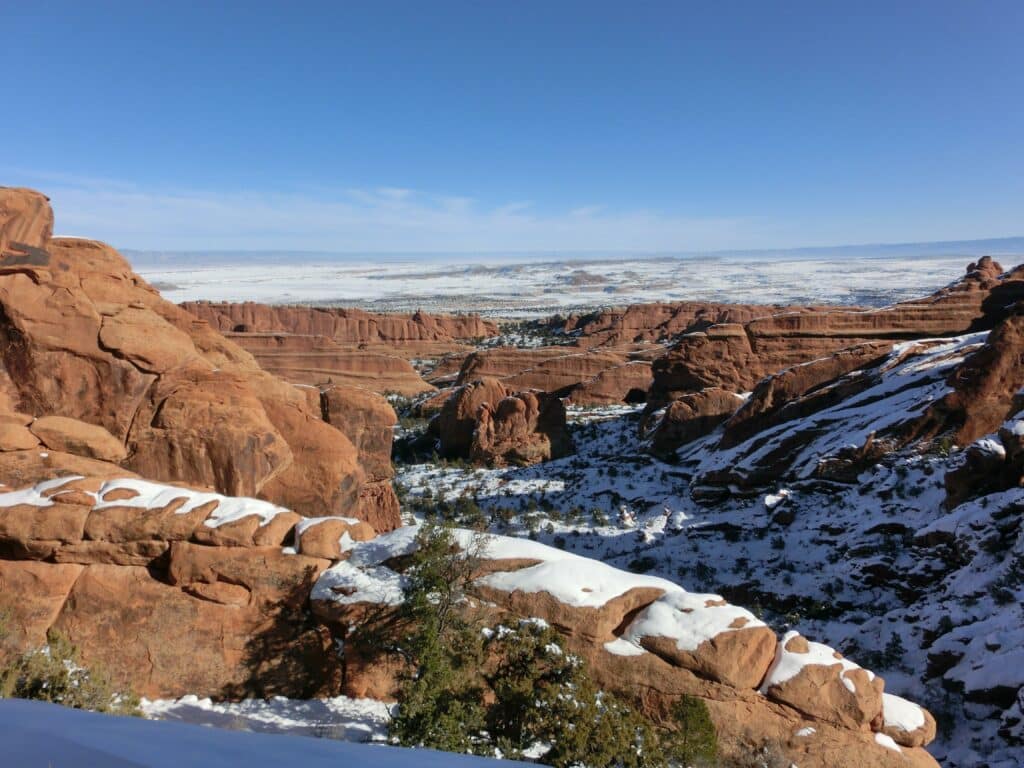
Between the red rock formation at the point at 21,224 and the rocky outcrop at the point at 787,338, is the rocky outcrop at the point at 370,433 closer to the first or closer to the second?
the red rock formation at the point at 21,224

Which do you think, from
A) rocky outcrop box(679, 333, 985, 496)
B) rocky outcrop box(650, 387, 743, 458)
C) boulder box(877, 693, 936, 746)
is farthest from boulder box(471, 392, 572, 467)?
boulder box(877, 693, 936, 746)

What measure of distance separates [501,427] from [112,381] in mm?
24006

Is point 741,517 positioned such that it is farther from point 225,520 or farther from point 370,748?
point 370,748

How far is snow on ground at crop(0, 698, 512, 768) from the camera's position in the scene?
4.51 meters

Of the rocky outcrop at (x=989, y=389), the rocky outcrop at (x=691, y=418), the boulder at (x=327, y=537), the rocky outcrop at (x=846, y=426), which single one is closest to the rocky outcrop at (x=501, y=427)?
the rocky outcrop at (x=691, y=418)

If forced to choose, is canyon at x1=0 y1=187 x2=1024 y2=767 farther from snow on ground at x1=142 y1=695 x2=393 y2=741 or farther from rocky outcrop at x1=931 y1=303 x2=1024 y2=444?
snow on ground at x1=142 y1=695 x2=393 y2=741

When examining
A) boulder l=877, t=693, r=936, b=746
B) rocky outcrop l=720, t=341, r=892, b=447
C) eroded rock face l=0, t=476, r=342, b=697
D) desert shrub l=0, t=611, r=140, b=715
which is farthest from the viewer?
rocky outcrop l=720, t=341, r=892, b=447

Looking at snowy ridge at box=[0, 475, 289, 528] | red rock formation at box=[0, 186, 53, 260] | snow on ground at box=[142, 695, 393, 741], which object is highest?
red rock formation at box=[0, 186, 53, 260]

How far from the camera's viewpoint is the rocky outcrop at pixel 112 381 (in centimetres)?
1435

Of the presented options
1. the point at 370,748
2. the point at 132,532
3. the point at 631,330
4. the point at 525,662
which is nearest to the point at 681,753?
the point at 525,662

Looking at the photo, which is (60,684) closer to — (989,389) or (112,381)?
(112,381)

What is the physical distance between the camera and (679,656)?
992 centimetres

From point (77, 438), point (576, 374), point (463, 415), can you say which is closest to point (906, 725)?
point (77, 438)

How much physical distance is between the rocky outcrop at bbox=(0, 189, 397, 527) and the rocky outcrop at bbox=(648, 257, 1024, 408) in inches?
1127
